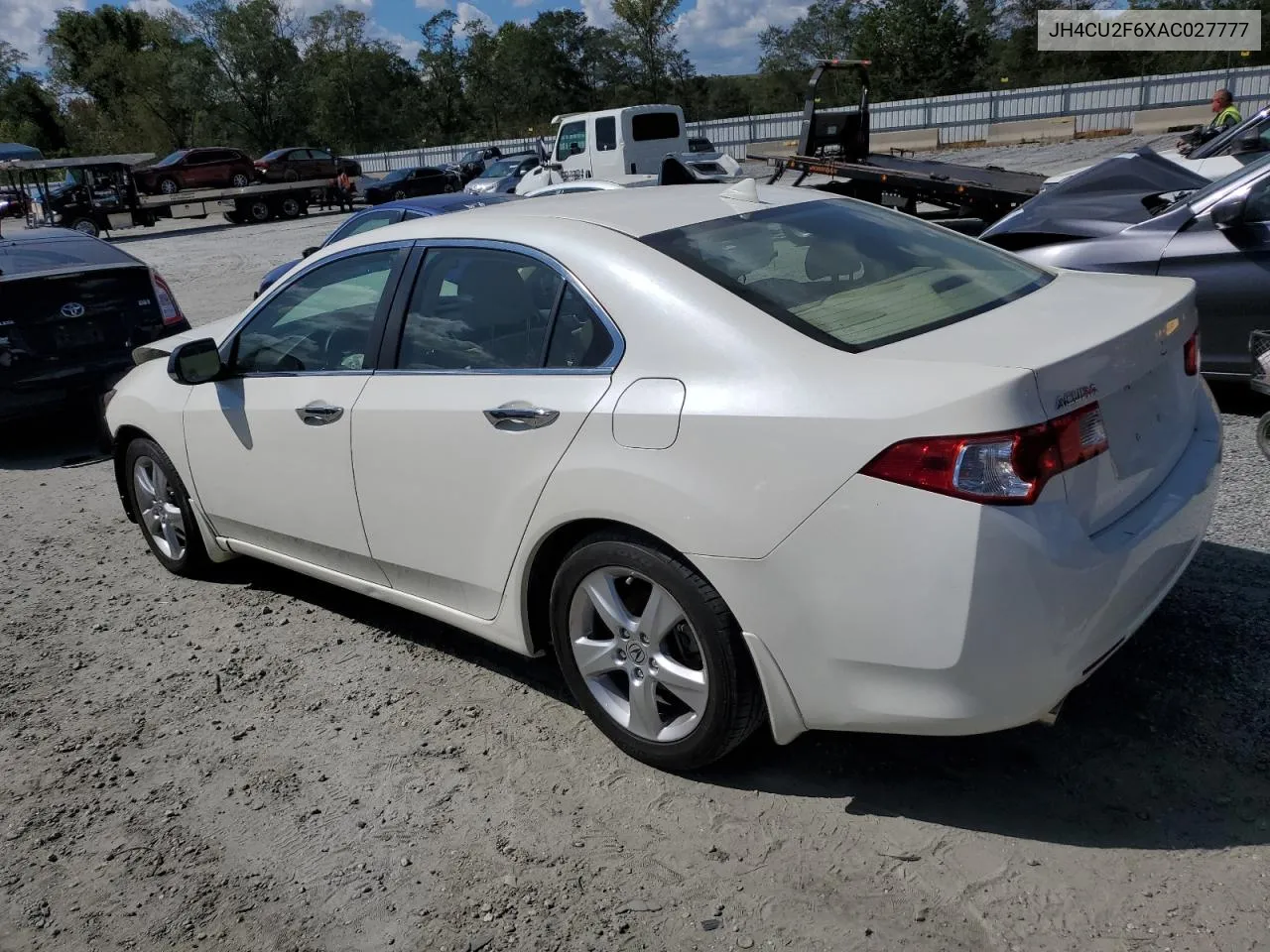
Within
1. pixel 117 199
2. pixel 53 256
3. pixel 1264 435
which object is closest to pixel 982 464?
pixel 1264 435

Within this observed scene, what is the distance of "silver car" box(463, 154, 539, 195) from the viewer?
24062mm

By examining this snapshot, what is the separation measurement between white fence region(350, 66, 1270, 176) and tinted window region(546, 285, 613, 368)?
35418 mm

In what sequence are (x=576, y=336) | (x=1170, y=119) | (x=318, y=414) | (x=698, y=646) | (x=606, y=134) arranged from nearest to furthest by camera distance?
(x=698, y=646), (x=576, y=336), (x=318, y=414), (x=606, y=134), (x=1170, y=119)

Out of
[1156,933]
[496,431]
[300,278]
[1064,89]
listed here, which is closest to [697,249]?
[496,431]

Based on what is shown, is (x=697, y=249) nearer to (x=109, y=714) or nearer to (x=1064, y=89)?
(x=109, y=714)

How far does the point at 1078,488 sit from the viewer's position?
2.50m

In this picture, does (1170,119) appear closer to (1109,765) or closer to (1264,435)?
(1264,435)

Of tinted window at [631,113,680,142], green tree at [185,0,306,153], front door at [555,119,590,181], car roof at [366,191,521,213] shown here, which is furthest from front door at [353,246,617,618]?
green tree at [185,0,306,153]

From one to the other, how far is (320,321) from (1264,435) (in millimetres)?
4396

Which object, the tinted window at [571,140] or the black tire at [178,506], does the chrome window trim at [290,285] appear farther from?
the tinted window at [571,140]

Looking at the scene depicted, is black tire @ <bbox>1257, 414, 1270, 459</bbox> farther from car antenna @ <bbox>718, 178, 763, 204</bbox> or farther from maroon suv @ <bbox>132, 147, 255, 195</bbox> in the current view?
maroon suv @ <bbox>132, 147, 255, 195</bbox>

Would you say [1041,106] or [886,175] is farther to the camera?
[1041,106]

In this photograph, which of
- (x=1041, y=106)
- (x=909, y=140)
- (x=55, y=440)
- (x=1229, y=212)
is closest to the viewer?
(x=1229, y=212)

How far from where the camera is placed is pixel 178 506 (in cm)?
481
